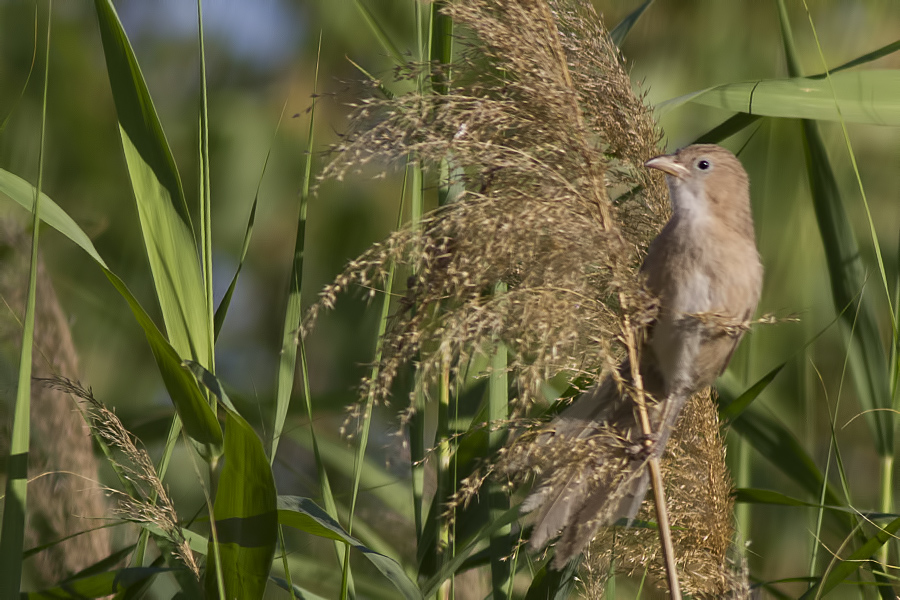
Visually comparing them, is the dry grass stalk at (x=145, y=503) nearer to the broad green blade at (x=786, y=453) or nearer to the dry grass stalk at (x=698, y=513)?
the dry grass stalk at (x=698, y=513)

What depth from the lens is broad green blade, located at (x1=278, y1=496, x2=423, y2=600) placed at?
3.13 ft

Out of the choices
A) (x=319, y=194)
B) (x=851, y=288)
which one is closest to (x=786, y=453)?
(x=851, y=288)

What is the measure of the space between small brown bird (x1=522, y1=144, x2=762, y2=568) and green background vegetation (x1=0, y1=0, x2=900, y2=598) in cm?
65

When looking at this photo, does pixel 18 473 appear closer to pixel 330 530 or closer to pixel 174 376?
pixel 174 376

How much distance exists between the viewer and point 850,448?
190 centimetres

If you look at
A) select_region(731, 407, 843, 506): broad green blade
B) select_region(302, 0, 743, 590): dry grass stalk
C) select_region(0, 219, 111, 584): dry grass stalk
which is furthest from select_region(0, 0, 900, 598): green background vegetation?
select_region(302, 0, 743, 590): dry grass stalk

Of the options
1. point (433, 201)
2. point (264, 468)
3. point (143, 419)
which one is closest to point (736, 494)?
point (264, 468)

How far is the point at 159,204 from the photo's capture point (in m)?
1.03

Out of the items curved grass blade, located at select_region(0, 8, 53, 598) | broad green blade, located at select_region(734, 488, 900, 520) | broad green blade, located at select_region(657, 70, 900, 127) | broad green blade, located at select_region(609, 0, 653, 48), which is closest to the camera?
curved grass blade, located at select_region(0, 8, 53, 598)

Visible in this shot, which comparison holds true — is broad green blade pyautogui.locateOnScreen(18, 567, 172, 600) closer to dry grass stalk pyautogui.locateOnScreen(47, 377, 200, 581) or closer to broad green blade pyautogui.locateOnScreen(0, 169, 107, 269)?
dry grass stalk pyautogui.locateOnScreen(47, 377, 200, 581)

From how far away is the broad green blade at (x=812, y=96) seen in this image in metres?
1.16

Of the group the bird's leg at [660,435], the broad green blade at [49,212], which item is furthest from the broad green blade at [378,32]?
the bird's leg at [660,435]

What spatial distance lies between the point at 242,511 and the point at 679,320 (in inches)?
23.7

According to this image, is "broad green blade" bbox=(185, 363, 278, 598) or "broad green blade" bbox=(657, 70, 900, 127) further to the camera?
"broad green blade" bbox=(657, 70, 900, 127)
